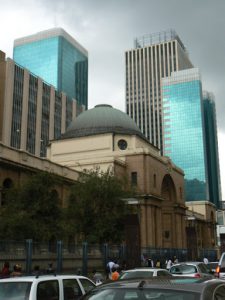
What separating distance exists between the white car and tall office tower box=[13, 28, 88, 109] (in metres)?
125

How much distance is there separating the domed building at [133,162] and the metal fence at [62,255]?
21796mm

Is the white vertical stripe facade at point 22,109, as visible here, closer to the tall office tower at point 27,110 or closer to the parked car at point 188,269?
the tall office tower at point 27,110

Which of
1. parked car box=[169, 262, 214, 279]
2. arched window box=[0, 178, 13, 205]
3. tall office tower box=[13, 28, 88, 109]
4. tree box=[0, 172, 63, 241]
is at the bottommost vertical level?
parked car box=[169, 262, 214, 279]

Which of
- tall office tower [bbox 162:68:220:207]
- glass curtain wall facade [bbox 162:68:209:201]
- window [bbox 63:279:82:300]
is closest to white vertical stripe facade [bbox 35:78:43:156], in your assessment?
glass curtain wall facade [bbox 162:68:209:201]

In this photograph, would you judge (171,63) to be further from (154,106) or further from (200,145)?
(200,145)

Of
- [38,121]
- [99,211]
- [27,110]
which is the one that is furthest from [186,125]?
[99,211]

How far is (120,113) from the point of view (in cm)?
7212

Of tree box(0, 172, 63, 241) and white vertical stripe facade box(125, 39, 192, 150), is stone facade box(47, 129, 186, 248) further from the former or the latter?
white vertical stripe facade box(125, 39, 192, 150)

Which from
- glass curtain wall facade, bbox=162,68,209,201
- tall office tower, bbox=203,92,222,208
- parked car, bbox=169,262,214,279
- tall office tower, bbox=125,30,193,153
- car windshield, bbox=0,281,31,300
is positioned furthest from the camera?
tall office tower, bbox=203,92,222,208

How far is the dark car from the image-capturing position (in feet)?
16.2

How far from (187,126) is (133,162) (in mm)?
90947

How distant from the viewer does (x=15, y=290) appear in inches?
333

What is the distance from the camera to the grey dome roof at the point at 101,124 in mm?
66438

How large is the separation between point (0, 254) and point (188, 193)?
5289 inches
